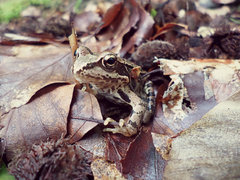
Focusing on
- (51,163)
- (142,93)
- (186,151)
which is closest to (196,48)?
(142,93)

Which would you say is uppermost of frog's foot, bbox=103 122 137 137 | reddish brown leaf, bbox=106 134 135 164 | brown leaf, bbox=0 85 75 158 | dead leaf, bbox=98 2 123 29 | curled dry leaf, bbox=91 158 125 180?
dead leaf, bbox=98 2 123 29

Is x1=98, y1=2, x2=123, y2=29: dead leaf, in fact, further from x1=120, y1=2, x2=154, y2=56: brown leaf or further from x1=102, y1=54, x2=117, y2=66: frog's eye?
x1=102, y1=54, x2=117, y2=66: frog's eye

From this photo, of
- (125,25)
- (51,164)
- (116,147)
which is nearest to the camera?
(51,164)

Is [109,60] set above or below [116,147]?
above

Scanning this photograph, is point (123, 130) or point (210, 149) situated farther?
point (123, 130)

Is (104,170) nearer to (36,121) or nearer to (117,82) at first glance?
(36,121)

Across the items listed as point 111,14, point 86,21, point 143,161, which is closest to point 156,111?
point 143,161

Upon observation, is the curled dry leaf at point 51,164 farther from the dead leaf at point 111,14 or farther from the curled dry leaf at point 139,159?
the dead leaf at point 111,14

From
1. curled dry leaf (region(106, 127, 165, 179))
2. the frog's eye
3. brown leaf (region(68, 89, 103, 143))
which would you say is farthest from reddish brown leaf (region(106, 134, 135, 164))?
the frog's eye
